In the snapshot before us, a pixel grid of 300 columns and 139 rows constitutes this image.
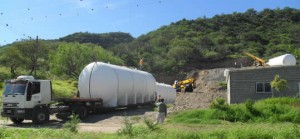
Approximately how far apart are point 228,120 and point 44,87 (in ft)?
35.6

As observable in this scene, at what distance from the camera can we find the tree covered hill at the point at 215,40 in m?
101

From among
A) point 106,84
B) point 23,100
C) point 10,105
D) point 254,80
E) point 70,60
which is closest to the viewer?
point 23,100

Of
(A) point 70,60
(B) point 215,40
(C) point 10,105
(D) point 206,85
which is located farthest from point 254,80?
(B) point 215,40

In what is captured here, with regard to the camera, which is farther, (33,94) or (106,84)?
(106,84)

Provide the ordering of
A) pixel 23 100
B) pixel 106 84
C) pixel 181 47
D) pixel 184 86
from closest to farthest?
pixel 23 100, pixel 106 84, pixel 184 86, pixel 181 47

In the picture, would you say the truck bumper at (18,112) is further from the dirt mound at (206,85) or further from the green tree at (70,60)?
the green tree at (70,60)

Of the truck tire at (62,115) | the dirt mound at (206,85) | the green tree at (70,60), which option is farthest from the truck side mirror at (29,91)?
the green tree at (70,60)

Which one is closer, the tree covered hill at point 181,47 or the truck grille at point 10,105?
the truck grille at point 10,105

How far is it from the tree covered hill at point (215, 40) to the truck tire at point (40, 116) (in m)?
64.6

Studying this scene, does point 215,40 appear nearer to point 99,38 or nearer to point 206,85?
point 206,85

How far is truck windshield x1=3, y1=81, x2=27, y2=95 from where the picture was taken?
22.6 m

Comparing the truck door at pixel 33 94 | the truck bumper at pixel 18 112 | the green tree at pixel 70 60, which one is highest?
the green tree at pixel 70 60

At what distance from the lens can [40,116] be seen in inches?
916

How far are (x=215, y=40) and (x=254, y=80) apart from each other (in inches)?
3584
